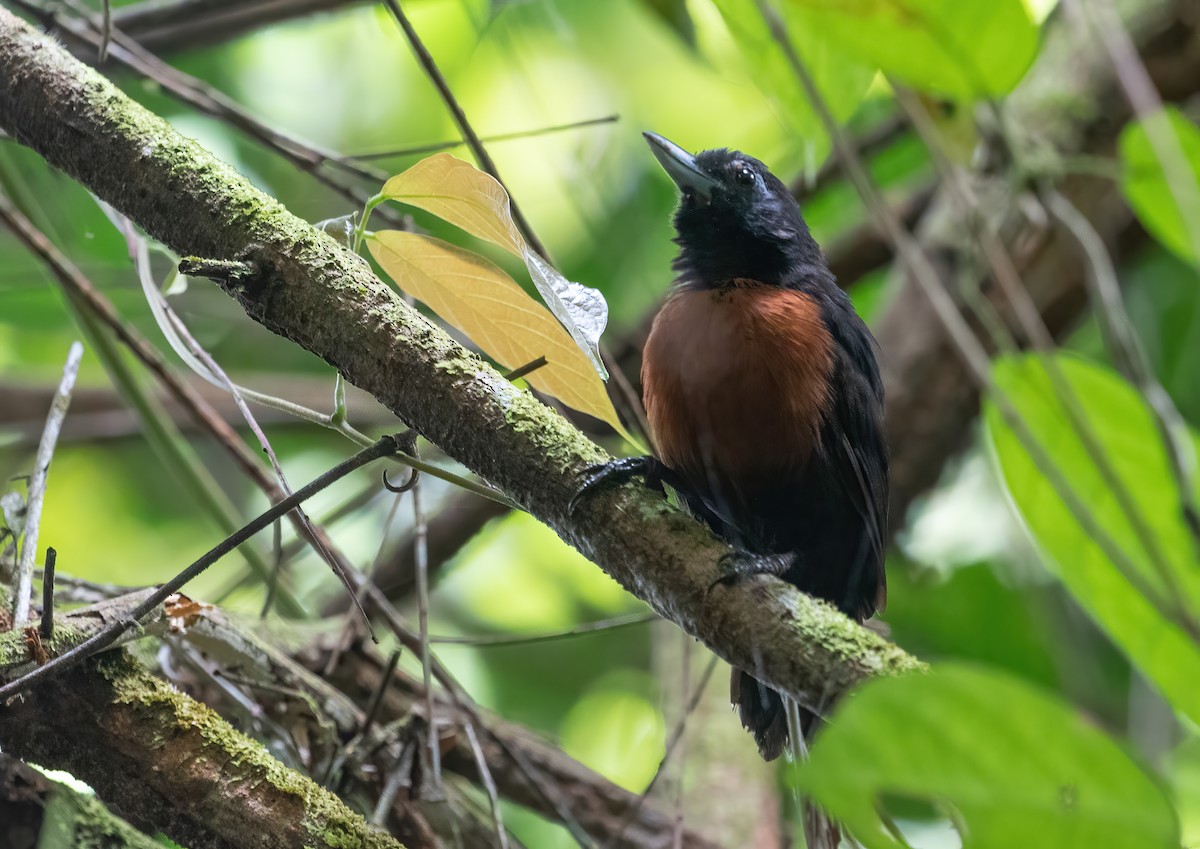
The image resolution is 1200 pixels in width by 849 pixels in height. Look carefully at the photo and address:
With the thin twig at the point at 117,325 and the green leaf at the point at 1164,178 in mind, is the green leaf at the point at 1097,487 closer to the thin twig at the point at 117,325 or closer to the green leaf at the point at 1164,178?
the green leaf at the point at 1164,178

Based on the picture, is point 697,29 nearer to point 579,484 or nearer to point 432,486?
point 432,486

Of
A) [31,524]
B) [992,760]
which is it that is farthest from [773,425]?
[992,760]

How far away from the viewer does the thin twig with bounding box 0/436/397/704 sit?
125 centimetres

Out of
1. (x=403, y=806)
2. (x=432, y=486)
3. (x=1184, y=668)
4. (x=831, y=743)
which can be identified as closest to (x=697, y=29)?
(x=432, y=486)

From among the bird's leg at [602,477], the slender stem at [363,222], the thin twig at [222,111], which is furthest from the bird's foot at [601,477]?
the thin twig at [222,111]

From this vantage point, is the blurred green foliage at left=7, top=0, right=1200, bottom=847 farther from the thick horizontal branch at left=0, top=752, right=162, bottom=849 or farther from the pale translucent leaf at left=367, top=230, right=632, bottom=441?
the pale translucent leaf at left=367, top=230, right=632, bottom=441

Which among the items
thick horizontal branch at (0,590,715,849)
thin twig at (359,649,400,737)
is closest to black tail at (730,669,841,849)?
thick horizontal branch at (0,590,715,849)

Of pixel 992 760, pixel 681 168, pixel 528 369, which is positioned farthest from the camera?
pixel 681 168

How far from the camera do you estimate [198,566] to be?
4.16 ft

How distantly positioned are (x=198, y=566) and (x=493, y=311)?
19.0 inches

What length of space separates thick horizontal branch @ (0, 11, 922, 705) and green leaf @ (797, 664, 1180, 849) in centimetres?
52

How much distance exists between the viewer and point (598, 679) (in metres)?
3.80

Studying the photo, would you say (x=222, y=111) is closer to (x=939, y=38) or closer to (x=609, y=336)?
(x=939, y=38)

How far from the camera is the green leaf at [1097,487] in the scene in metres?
1.16
